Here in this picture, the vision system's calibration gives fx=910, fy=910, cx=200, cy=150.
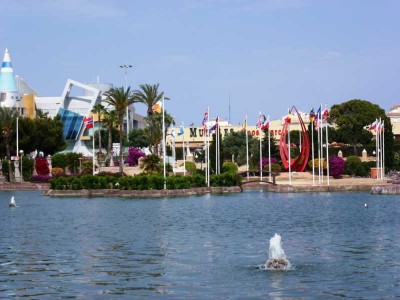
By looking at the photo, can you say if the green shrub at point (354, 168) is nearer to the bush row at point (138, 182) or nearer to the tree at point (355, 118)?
the tree at point (355, 118)

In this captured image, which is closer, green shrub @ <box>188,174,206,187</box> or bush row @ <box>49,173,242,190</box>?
bush row @ <box>49,173,242,190</box>

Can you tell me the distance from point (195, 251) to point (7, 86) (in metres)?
110

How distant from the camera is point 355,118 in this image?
12725 cm

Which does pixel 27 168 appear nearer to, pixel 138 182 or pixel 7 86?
pixel 138 182

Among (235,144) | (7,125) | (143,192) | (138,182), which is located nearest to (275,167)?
(235,144)

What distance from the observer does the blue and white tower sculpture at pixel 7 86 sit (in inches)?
5354

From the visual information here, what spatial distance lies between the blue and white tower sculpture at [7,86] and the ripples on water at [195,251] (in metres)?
80.9

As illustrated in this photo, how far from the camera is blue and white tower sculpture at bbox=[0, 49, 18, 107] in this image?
13600cm

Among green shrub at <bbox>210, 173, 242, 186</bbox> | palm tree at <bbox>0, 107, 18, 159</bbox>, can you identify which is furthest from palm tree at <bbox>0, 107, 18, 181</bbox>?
green shrub at <bbox>210, 173, 242, 186</bbox>

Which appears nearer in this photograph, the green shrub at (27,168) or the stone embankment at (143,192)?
the stone embankment at (143,192)

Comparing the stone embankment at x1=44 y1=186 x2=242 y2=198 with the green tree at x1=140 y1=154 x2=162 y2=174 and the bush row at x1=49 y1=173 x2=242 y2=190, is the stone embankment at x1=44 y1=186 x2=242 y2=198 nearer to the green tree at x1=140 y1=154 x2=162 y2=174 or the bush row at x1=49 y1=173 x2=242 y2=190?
the bush row at x1=49 y1=173 x2=242 y2=190

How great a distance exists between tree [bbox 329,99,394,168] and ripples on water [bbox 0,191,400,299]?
7081 centimetres

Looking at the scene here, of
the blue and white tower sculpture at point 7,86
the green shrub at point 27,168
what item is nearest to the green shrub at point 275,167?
the green shrub at point 27,168

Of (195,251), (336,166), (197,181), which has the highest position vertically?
(336,166)
